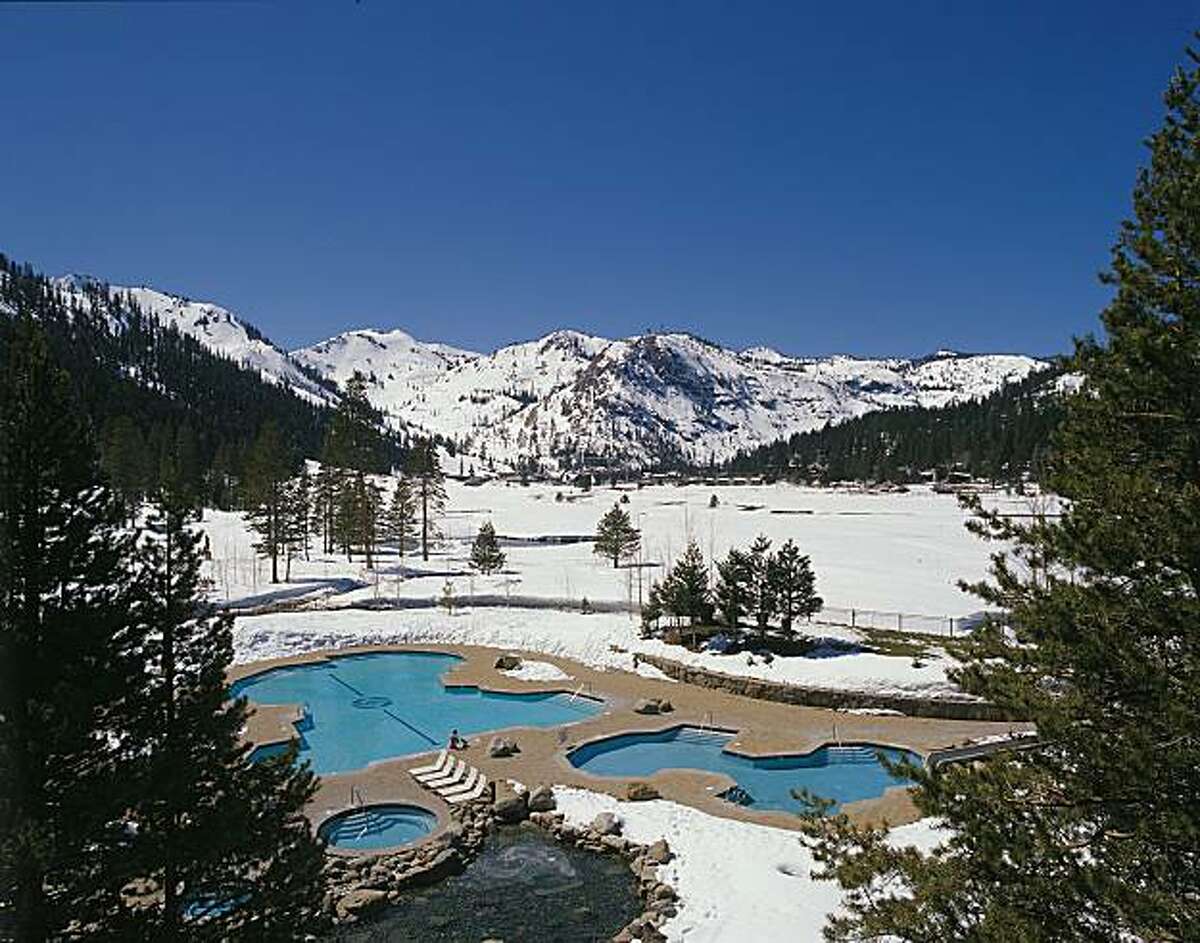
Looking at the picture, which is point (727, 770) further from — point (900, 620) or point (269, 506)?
point (269, 506)

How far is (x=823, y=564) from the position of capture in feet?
172

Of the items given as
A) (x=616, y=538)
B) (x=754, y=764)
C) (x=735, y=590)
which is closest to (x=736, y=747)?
(x=754, y=764)

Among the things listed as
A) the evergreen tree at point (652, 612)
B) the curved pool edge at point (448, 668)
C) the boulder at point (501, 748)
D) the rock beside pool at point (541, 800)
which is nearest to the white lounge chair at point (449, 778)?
the boulder at point (501, 748)

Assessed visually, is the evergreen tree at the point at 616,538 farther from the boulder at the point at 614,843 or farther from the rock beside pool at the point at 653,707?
the boulder at the point at 614,843

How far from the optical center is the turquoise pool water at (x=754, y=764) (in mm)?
21500

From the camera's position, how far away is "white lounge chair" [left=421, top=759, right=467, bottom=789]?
68.1ft

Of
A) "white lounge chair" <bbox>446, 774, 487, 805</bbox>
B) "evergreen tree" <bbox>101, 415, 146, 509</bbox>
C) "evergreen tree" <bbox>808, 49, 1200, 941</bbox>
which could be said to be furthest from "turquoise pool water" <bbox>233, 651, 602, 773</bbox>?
"evergreen tree" <bbox>101, 415, 146, 509</bbox>

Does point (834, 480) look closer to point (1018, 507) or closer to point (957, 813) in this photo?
point (1018, 507)

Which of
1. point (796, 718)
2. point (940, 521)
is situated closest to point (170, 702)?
point (796, 718)

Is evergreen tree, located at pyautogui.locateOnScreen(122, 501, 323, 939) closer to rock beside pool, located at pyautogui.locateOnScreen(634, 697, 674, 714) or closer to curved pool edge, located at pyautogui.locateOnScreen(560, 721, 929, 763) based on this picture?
curved pool edge, located at pyautogui.locateOnScreen(560, 721, 929, 763)

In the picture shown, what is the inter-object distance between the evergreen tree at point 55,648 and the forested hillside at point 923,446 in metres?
71.0

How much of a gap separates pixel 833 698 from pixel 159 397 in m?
136

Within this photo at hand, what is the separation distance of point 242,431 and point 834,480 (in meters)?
101

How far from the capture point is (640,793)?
770 inches
